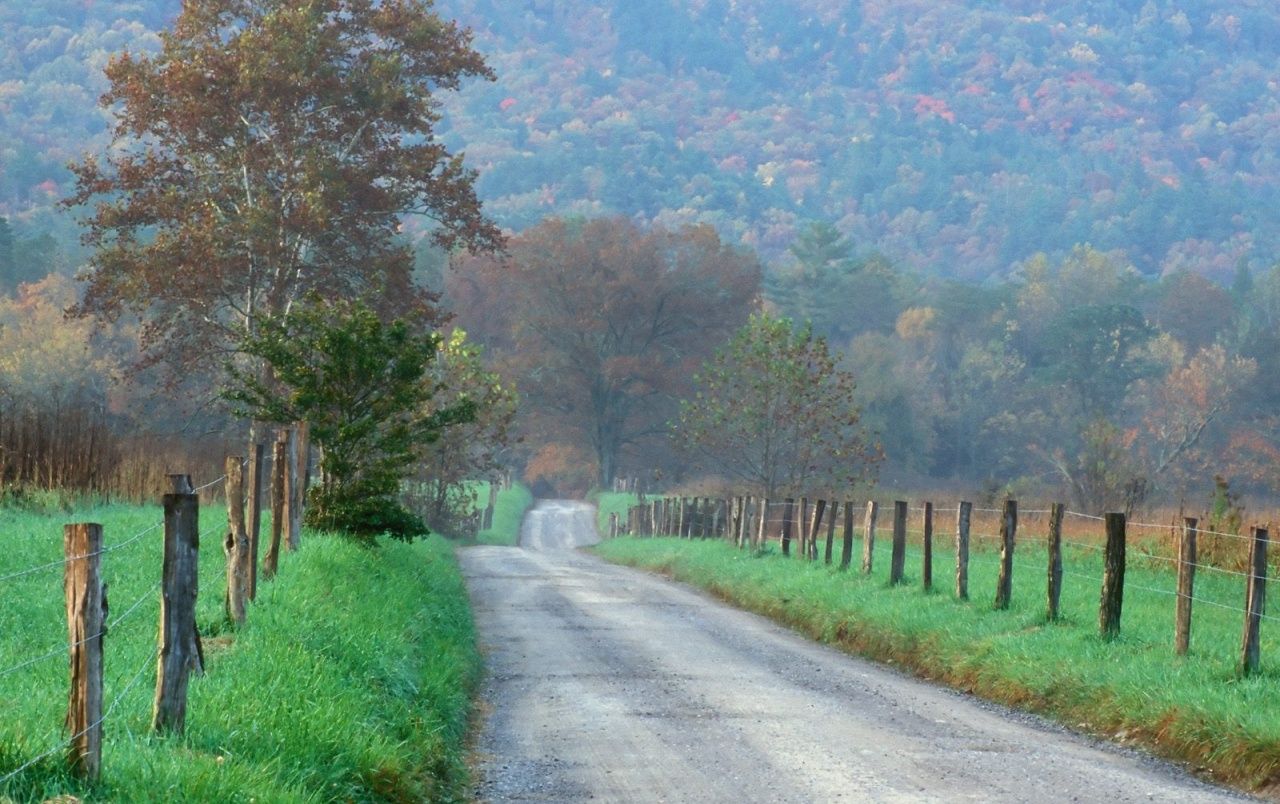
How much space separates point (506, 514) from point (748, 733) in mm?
67328

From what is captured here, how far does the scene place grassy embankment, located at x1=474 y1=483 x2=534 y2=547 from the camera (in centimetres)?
6594

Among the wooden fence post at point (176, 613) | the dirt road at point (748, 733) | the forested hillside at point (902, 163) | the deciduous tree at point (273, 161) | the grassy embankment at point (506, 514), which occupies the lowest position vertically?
the grassy embankment at point (506, 514)

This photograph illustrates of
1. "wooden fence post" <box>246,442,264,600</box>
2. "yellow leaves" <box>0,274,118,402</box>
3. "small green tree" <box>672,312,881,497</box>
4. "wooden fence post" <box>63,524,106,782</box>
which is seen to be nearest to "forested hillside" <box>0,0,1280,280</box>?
"yellow leaves" <box>0,274,118,402</box>

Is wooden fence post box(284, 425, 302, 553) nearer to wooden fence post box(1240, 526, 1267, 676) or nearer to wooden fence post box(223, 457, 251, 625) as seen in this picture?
wooden fence post box(223, 457, 251, 625)

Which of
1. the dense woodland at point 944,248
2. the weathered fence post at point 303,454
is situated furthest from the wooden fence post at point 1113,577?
the dense woodland at point 944,248

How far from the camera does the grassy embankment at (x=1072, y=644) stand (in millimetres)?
12914

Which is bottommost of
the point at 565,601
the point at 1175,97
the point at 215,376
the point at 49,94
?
the point at 565,601

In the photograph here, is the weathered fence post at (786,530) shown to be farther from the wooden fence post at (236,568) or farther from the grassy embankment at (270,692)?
the wooden fence post at (236,568)

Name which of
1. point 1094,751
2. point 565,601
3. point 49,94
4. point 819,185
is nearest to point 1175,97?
point 819,185

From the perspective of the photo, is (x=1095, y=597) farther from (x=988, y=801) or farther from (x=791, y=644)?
(x=988, y=801)

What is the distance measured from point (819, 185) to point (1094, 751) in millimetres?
176787

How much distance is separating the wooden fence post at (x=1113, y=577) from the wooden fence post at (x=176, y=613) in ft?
35.2

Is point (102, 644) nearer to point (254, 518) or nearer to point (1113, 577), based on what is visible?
point (254, 518)

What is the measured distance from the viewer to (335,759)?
973cm
